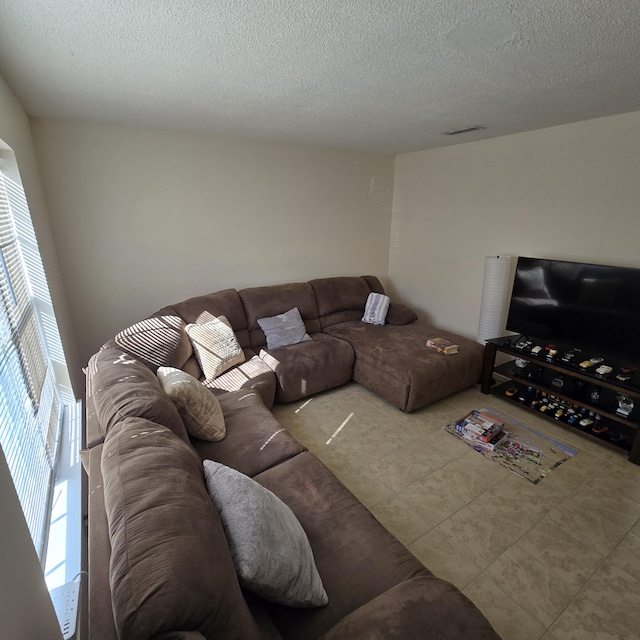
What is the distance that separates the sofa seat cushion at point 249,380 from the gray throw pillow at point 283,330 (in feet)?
1.14

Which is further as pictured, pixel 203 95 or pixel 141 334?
pixel 141 334

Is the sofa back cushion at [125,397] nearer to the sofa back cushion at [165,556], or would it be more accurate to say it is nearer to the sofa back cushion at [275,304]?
the sofa back cushion at [165,556]


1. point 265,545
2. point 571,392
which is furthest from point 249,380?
point 571,392

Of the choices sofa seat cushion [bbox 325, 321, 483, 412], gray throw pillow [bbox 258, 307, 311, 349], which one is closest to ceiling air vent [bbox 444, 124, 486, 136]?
sofa seat cushion [bbox 325, 321, 483, 412]

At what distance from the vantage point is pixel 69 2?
3.72 feet

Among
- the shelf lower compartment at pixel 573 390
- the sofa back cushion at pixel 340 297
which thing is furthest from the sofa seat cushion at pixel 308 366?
the shelf lower compartment at pixel 573 390

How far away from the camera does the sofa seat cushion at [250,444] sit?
1.78 metres

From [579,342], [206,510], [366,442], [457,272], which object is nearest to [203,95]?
[206,510]

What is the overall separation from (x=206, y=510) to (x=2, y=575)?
0.48 meters

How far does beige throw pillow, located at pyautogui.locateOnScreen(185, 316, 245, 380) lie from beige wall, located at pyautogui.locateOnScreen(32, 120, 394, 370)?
68 cm

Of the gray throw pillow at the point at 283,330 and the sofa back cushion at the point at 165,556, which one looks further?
the gray throw pillow at the point at 283,330

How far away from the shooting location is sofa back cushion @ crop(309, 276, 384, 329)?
381 cm

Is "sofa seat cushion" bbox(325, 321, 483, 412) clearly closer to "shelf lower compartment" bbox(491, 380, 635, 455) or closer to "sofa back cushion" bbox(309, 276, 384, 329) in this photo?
"sofa back cushion" bbox(309, 276, 384, 329)

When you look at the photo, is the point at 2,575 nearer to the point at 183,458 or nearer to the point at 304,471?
the point at 183,458
